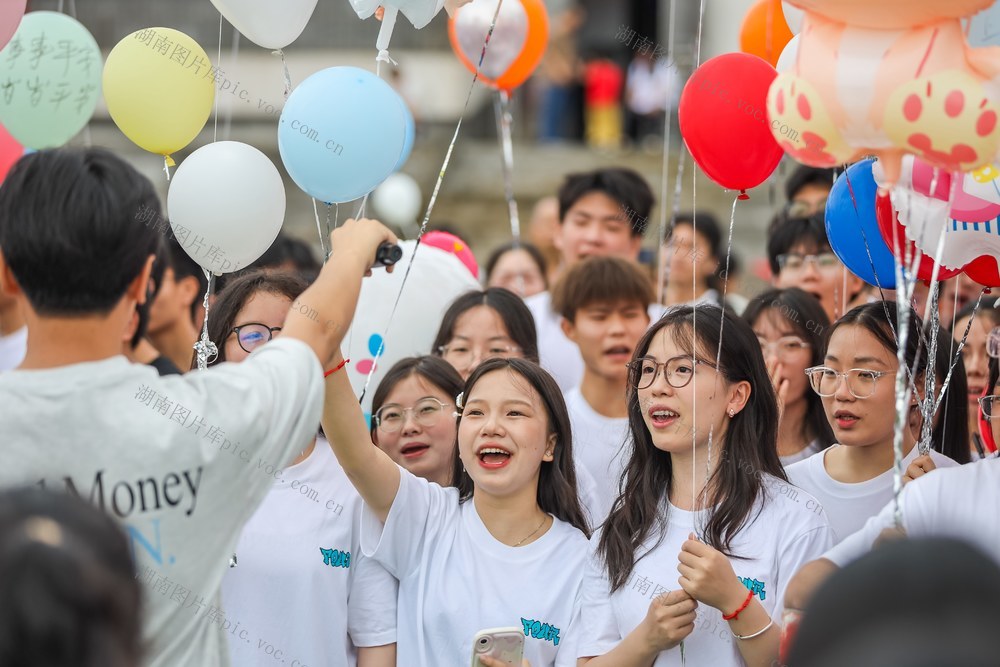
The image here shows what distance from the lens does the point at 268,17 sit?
316 cm

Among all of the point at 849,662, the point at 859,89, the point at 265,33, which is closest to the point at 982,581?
the point at 849,662

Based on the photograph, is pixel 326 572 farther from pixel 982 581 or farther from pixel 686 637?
pixel 982 581

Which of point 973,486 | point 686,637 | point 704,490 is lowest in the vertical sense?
point 686,637

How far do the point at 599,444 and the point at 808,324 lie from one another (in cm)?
81

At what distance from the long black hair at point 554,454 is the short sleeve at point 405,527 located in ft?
0.47

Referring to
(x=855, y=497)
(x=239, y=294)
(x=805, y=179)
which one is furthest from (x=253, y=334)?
(x=805, y=179)

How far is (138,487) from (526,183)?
12.1 meters

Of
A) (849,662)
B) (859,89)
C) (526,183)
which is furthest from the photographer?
(526,183)

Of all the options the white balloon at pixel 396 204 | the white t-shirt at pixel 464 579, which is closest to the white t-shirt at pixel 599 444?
the white t-shirt at pixel 464 579

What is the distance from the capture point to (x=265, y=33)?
321 cm

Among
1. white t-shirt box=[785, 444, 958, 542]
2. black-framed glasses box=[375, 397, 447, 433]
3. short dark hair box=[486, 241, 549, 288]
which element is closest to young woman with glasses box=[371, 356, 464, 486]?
black-framed glasses box=[375, 397, 447, 433]

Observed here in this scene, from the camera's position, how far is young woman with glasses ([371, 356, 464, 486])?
3.56 metres

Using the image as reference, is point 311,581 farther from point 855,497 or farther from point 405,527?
point 855,497

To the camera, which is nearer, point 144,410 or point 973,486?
point 144,410
